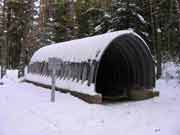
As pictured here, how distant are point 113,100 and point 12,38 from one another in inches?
1190

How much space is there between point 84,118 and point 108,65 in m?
8.93

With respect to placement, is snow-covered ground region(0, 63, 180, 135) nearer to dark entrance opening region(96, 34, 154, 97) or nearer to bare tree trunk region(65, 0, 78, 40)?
dark entrance opening region(96, 34, 154, 97)

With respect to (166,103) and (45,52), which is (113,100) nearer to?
(166,103)

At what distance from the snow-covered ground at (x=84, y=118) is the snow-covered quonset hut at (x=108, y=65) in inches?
54.8

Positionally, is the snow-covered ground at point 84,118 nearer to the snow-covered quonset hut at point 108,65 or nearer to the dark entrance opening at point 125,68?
the snow-covered quonset hut at point 108,65

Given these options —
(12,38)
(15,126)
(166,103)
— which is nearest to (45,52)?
(166,103)

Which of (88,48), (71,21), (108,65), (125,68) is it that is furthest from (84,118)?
(71,21)

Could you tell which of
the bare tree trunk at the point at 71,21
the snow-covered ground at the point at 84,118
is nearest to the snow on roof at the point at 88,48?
the snow-covered ground at the point at 84,118

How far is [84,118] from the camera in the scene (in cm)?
1004

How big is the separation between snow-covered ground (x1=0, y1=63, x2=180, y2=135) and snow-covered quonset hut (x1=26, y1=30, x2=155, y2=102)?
1.39 m

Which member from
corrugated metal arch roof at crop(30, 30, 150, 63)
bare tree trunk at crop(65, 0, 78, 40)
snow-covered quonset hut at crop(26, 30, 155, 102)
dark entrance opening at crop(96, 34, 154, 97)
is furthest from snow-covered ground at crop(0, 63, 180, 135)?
bare tree trunk at crop(65, 0, 78, 40)

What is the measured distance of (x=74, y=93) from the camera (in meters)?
15.0

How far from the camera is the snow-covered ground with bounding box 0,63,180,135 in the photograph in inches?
335

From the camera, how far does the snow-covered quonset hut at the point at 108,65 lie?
13914 mm
